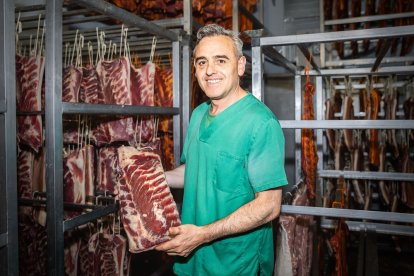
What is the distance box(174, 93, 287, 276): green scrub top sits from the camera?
211cm

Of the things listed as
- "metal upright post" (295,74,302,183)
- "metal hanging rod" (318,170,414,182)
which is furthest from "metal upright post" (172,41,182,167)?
"metal hanging rod" (318,170,414,182)

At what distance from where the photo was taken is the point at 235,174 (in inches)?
86.7

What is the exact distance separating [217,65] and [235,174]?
0.69m

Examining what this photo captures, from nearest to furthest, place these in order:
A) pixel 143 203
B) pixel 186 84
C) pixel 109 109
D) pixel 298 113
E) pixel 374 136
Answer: pixel 143 203, pixel 109 109, pixel 186 84, pixel 298 113, pixel 374 136

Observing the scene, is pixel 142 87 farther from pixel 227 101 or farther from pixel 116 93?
pixel 227 101

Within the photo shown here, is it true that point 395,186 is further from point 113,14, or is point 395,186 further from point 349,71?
point 113,14

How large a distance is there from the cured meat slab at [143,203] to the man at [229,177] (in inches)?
3.5

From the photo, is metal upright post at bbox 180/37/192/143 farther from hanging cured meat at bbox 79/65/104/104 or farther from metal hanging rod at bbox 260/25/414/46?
metal hanging rod at bbox 260/25/414/46

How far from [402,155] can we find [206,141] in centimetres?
441

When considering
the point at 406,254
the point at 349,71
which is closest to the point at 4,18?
the point at 349,71

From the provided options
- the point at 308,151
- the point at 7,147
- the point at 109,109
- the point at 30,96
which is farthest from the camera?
the point at 308,151

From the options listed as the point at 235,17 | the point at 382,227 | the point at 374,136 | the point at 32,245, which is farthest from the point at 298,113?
the point at 32,245

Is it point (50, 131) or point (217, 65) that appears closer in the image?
point (50, 131)

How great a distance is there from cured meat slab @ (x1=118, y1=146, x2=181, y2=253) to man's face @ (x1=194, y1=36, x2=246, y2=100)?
622mm
